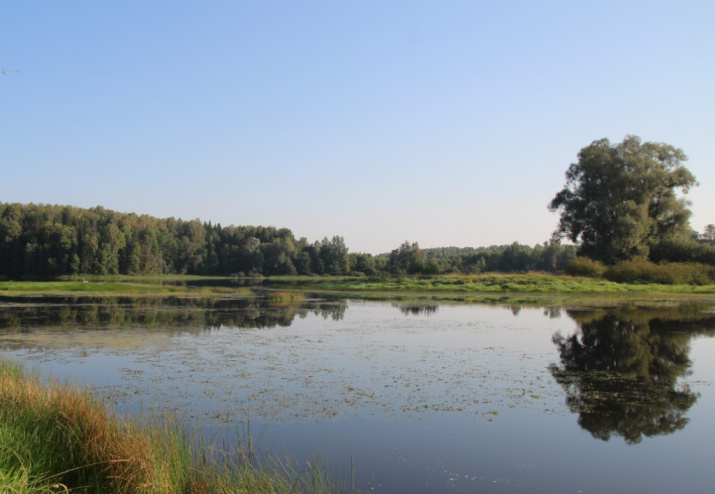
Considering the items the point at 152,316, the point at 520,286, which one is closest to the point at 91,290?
the point at 152,316

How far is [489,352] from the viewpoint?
712 inches

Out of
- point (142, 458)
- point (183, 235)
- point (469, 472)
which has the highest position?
point (183, 235)

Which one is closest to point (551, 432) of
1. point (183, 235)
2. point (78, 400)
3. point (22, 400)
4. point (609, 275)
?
point (78, 400)

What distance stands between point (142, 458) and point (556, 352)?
14.5 meters

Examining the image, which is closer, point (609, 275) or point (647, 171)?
point (609, 275)

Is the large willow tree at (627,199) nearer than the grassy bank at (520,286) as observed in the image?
No

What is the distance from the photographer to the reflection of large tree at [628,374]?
1034 centimetres

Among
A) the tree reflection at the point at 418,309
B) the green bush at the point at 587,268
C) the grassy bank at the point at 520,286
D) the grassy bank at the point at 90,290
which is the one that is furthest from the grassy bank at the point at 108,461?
the green bush at the point at 587,268

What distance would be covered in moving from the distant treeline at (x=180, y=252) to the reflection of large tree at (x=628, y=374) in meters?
49.5

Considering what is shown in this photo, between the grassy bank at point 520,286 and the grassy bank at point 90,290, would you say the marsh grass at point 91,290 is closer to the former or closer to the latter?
the grassy bank at point 90,290

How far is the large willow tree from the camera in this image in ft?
180

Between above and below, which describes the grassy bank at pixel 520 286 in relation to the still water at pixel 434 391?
above

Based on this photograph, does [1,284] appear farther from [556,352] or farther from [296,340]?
[556,352]

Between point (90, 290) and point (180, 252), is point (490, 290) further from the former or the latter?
point (180, 252)
